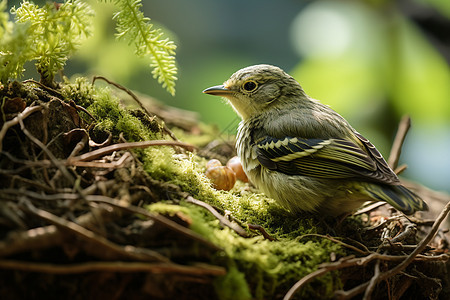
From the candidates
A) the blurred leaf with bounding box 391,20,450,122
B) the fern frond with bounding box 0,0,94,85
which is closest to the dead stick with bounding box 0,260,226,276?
the fern frond with bounding box 0,0,94,85

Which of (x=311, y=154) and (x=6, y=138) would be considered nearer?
(x=6, y=138)

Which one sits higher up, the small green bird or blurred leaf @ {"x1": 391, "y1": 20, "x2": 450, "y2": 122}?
blurred leaf @ {"x1": 391, "y1": 20, "x2": 450, "y2": 122}

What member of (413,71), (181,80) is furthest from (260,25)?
(413,71)

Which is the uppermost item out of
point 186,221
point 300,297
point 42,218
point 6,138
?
point 6,138

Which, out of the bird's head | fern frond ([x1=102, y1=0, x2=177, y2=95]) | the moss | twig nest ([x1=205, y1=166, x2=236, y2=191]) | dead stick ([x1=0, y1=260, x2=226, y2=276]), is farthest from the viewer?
the bird's head

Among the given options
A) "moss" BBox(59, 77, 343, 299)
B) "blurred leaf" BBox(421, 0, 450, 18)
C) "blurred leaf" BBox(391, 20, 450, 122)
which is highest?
"blurred leaf" BBox(421, 0, 450, 18)

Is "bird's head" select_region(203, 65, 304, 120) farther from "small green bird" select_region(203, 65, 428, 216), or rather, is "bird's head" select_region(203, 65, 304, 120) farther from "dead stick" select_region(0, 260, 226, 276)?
"dead stick" select_region(0, 260, 226, 276)

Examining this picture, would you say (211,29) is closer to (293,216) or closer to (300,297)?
(293,216)
